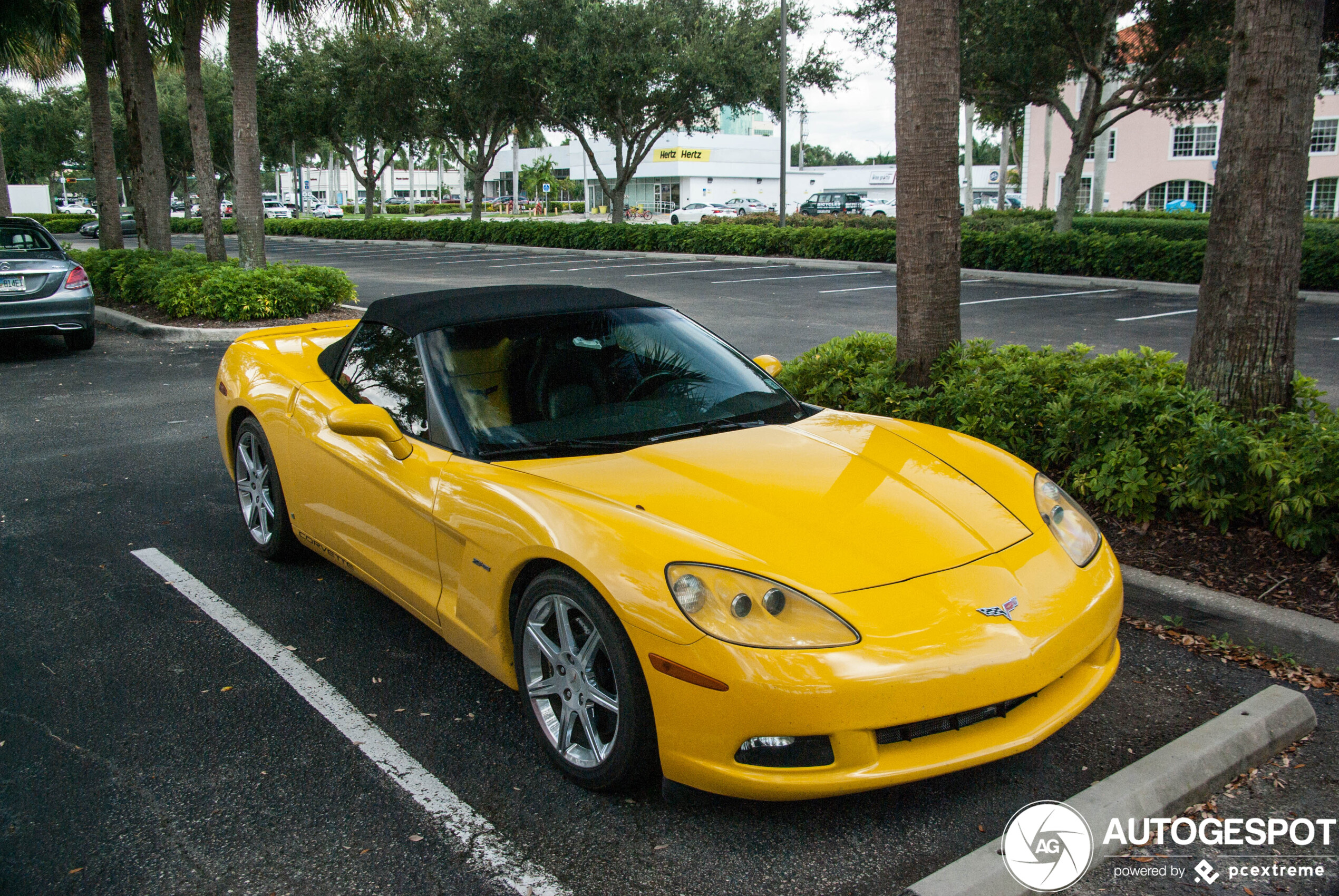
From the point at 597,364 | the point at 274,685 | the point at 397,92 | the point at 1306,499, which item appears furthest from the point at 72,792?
the point at 397,92

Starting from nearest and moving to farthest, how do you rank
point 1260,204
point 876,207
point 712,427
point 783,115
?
point 712,427
point 1260,204
point 783,115
point 876,207

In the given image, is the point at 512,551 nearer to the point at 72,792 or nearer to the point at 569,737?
the point at 569,737

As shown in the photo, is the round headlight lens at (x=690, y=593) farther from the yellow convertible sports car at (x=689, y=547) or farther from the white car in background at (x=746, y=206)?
the white car in background at (x=746, y=206)

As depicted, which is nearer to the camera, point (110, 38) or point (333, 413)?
point (333, 413)

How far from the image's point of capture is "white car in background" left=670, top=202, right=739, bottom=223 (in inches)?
1890

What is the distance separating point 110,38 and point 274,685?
20768 mm

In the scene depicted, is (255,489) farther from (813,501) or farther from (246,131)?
(246,131)

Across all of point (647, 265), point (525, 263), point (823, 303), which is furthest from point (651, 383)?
point (525, 263)

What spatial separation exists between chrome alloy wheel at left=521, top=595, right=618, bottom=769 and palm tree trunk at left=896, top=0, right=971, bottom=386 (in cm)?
367

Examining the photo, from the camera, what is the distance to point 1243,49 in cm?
465

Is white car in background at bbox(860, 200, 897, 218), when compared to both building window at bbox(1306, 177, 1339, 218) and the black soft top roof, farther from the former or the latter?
the black soft top roof

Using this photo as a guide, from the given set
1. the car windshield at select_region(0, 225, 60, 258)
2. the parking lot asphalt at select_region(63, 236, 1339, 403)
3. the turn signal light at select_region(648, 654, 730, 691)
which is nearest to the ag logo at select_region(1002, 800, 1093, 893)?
the turn signal light at select_region(648, 654, 730, 691)

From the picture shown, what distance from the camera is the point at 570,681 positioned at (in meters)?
2.95

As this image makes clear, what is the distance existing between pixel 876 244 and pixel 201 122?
14.3 meters
